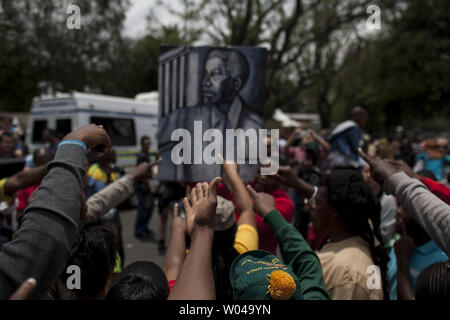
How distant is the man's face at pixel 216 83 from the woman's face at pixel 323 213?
839 mm

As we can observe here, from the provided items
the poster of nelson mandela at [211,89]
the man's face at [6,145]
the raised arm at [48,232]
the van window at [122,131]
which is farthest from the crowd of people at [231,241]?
the van window at [122,131]

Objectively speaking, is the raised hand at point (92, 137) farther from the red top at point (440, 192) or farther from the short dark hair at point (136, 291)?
the red top at point (440, 192)

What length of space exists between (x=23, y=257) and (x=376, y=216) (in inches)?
70.6

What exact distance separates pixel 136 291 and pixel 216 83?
1.50 m

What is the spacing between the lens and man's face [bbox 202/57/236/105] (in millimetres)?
2316

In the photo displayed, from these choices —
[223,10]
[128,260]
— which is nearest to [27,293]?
[128,260]

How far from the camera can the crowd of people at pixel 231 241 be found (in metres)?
0.91

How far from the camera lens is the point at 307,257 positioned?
155 centimetres

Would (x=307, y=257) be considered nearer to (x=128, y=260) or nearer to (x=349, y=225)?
(x=349, y=225)

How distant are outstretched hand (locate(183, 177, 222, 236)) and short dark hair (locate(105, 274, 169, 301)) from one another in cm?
25

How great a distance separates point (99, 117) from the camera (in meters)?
7.85

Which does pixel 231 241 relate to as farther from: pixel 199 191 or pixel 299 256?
pixel 199 191

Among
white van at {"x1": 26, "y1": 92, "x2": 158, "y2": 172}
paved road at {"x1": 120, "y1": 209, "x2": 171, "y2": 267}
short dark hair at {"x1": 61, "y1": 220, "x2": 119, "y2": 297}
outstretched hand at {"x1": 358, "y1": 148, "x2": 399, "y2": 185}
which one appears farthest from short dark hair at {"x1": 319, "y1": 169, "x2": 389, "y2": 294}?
white van at {"x1": 26, "y1": 92, "x2": 158, "y2": 172}

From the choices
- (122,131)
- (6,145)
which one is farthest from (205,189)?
(122,131)
